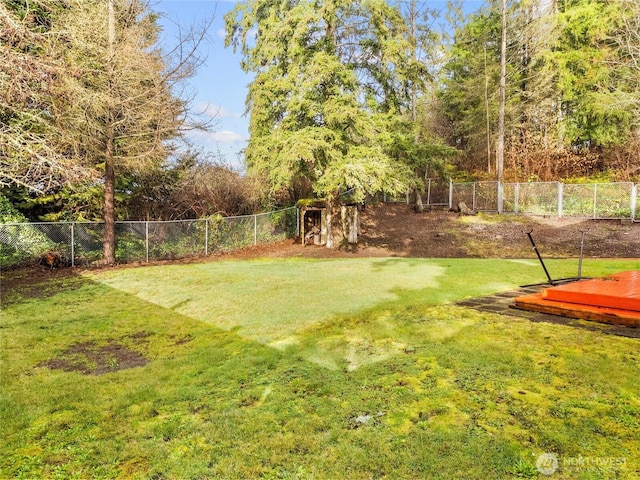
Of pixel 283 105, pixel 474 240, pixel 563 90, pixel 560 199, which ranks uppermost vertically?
pixel 563 90

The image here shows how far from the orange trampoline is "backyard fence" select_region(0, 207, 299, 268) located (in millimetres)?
11758

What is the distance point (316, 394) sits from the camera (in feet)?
11.4

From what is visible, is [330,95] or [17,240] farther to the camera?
[330,95]

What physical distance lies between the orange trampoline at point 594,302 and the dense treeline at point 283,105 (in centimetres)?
768

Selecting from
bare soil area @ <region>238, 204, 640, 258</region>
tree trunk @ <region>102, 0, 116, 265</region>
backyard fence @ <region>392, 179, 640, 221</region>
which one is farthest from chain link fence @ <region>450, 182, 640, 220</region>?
tree trunk @ <region>102, 0, 116, 265</region>

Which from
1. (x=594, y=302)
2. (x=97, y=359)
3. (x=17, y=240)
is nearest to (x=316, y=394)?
(x=97, y=359)

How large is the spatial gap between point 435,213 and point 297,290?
15074 mm

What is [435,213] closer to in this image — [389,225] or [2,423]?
[389,225]

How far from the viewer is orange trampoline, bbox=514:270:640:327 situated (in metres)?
5.10

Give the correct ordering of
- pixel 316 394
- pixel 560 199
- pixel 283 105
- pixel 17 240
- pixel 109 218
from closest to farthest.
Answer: pixel 316 394 → pixel 17 240 → pixel 109 218 → pixel 283 105 → pixel 560 199

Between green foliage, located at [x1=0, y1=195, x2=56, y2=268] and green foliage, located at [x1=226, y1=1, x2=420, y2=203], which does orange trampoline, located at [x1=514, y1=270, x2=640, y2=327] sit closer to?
green foliage, located at [x1=226, y1=1, x2=420, y2=203]

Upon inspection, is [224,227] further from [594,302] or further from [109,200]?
[594,302]

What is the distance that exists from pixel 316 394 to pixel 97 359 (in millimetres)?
2863

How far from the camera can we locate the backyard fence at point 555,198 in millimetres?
17062
